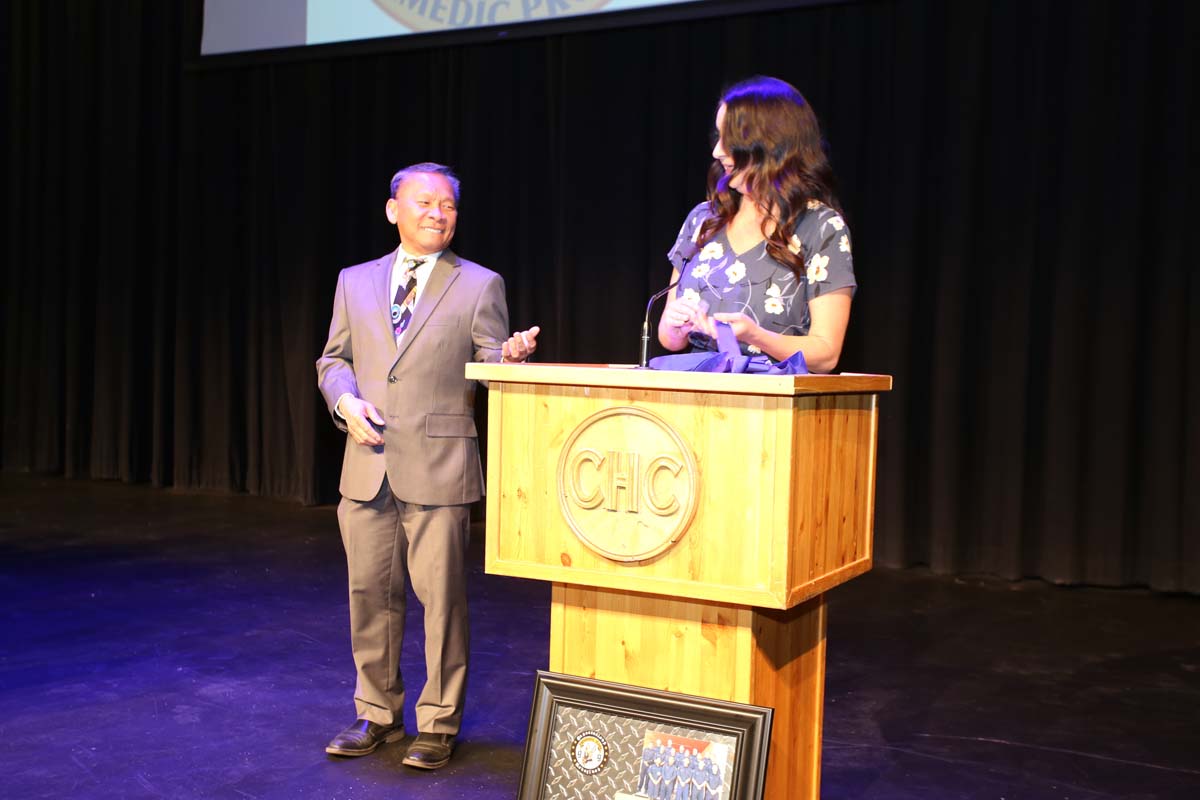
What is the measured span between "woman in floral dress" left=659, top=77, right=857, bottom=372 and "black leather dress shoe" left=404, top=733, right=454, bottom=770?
53.4 inches

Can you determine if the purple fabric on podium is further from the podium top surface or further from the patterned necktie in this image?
the patterned necktie

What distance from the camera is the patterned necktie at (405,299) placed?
2.92 metres

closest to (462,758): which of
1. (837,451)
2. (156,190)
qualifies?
(837,451)

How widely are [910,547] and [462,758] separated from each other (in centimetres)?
331

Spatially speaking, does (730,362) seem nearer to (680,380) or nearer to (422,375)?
(680,380)

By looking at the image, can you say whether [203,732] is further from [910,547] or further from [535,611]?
[910,547]

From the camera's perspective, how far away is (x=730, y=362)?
1.77 metres

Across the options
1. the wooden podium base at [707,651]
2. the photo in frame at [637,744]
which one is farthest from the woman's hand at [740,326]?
the photo in frame at [637,744]

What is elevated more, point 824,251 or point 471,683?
point 824,251

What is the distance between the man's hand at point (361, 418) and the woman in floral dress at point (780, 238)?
104cm

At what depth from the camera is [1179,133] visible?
16.4ft

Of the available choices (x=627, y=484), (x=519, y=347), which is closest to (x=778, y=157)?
(x=627, y=484)

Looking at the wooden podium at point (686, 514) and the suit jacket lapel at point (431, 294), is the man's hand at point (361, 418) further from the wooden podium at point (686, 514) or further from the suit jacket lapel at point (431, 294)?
the wooden podium at point (686, 514)

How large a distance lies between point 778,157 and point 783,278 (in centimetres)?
21
